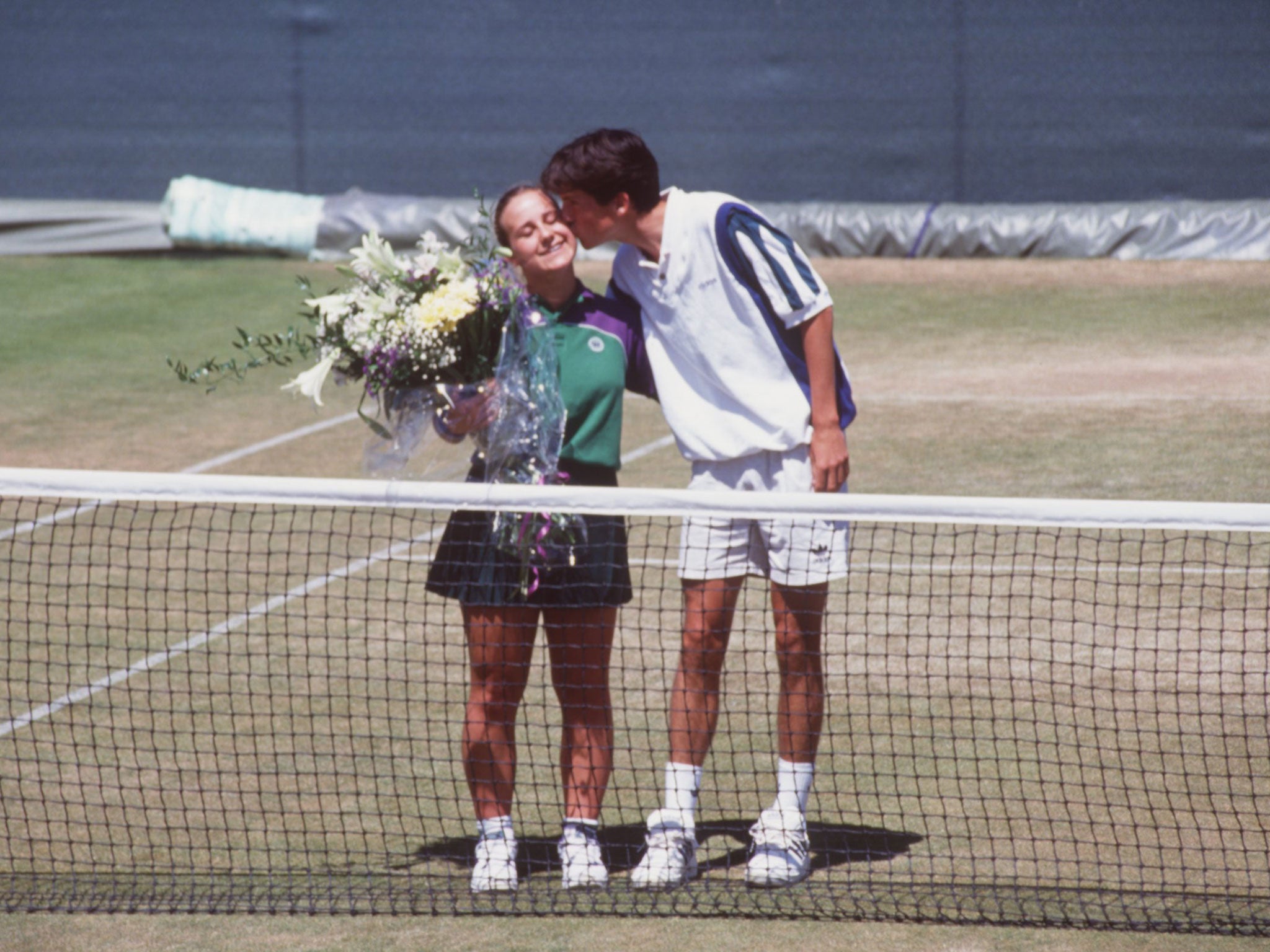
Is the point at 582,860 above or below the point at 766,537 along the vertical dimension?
below

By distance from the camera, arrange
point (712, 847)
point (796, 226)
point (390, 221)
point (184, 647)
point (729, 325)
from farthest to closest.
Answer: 1. point (796, 226)
2. point (390, 221)
3. point (184, 647)
4. point (712, 847)
5. point (729, 325)

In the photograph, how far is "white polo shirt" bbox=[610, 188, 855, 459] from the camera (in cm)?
430

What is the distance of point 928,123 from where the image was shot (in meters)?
18.4

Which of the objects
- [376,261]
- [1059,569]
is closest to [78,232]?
[1059,569]

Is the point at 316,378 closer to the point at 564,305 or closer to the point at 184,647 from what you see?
the point at 564,305

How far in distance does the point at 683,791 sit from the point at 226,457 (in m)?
6.56

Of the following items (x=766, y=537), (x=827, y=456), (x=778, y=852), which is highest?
(x=827, y=456)

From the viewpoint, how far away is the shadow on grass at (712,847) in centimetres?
467

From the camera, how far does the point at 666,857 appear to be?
4.46 m

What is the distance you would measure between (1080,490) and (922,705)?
134 inches

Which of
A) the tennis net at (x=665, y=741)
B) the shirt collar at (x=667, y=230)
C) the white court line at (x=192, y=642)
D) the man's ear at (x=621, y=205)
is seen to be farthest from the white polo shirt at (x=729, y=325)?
the white court line at (x=192, y=642)

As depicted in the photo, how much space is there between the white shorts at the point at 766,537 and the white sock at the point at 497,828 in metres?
0.86

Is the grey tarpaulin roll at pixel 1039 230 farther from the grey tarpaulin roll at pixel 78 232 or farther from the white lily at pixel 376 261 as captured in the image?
the white lily at pixel 376 261

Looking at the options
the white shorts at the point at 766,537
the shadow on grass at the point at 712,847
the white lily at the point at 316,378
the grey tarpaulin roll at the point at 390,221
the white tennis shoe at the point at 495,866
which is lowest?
the shadow on grass at the point at 712,847
